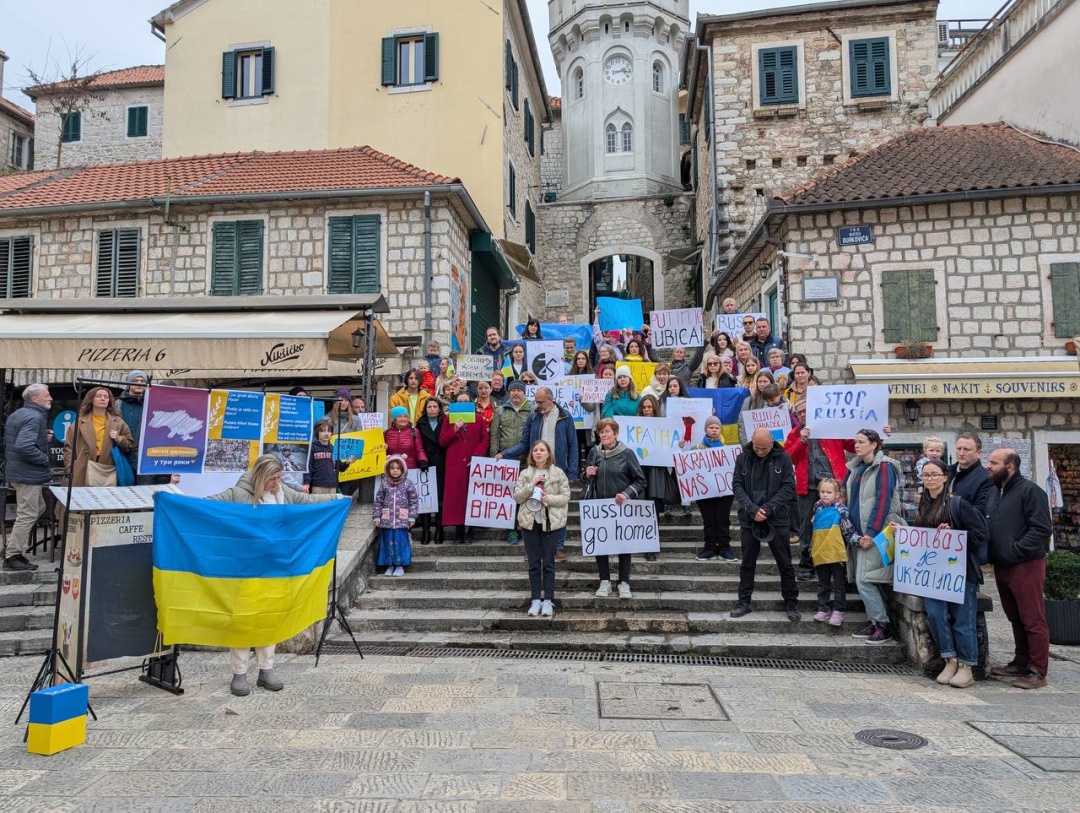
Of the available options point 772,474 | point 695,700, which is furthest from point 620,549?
point 695,700

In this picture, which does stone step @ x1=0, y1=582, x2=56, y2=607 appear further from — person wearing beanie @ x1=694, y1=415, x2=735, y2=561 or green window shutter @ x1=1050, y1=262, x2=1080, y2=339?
green window shutter @ x1=1050, y1=262, x2=1080, y2=339

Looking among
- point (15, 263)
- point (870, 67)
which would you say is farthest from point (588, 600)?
point (870, 67)

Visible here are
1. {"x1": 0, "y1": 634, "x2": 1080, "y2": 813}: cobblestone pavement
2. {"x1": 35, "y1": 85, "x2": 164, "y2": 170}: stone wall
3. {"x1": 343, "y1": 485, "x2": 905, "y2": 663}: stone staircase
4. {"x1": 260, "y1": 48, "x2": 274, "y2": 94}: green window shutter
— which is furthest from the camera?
{"x1": 35, "y1": 85, "x2": 164, "y2": 170}: stone wall

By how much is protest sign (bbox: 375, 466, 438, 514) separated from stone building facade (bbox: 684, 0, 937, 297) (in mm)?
14085

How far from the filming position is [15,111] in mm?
30250

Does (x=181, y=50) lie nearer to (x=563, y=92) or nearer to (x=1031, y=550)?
(x=563, y=92)

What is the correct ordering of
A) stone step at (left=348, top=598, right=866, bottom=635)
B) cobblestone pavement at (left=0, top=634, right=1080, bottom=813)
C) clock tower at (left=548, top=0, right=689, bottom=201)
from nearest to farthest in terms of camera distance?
cobblestone pavement at (left=0, top=634, right=1080, bottom=813) → stone step at (left=348, top=598, right=866, bottom=635) → clock tower at (left=548, top=0, right=689, bottom=201)

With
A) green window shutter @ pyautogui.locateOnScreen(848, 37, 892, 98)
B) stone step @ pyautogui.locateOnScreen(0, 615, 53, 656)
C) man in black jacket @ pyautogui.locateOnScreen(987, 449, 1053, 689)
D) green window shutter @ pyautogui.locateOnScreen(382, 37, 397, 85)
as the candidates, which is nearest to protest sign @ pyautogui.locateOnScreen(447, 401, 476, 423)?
stone step @ pyautogui.locateOnScreen(0, 615, 53, 656)

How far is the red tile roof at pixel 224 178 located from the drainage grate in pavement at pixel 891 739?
41.0 ft

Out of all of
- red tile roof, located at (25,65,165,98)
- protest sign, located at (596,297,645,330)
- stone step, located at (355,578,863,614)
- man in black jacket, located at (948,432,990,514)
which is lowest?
stone step, located at (355,578,863,614)

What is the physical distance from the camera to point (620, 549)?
26.9 ft

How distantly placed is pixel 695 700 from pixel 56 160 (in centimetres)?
3351

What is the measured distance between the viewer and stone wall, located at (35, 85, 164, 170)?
29.2m

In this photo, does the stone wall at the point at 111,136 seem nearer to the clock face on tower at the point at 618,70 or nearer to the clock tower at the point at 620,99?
the clock tower at the point at 620,99
